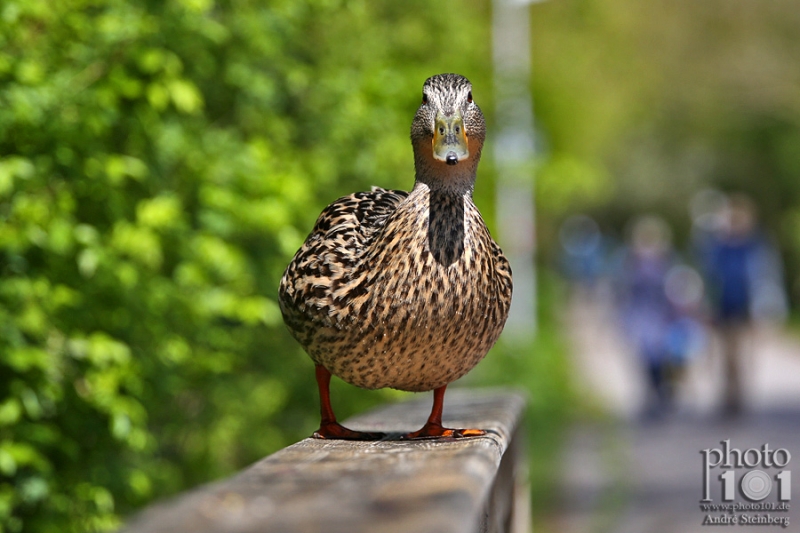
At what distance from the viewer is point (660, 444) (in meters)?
12.7

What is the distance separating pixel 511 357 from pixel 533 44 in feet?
28.3

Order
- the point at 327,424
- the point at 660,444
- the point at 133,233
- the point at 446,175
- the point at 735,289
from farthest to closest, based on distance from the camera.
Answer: the point at 735,289 < the point at 660,444 < the point at 133,233 < the point at 327,424 < the point at 446,175

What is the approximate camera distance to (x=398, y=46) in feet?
36.5

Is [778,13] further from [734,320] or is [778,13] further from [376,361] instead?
[376,361]

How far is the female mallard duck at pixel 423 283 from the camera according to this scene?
360 centimetres

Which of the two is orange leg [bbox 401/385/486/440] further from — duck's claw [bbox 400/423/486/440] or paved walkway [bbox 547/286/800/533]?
paved walkway [bbox 547/286/800/533]

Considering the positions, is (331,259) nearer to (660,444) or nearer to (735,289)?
(660,444)

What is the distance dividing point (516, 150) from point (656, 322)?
277cm

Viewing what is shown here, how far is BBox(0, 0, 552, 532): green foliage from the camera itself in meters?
4.98

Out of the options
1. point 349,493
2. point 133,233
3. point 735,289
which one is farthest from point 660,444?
Result: point 349,493

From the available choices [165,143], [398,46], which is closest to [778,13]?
[398,46]

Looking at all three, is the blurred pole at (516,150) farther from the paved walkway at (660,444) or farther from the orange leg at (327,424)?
the orange leg at (327,424)

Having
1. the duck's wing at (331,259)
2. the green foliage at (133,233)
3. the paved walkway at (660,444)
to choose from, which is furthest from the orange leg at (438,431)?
the paved walkway at (660,444)

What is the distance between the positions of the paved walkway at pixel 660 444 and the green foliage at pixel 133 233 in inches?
120
